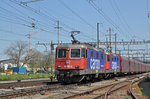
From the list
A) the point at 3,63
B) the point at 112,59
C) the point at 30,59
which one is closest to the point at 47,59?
the point at 30,59

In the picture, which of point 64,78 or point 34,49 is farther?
point 34,49

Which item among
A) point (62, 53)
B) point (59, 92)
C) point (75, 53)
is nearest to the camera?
point (59, 92)

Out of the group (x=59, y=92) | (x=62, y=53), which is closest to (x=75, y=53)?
(x=62, y=53)

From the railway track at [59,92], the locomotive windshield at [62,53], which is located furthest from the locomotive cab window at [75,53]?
the railway track at [59,92]

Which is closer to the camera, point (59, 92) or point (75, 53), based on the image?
point (59, 92)

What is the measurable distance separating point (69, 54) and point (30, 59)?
4821cm

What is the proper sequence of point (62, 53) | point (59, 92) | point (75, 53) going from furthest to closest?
point (62, 53), point (75, 53), point (59, 92)

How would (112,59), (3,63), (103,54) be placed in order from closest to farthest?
(103,54)
(112,59)
(3,63)

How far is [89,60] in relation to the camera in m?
19.0

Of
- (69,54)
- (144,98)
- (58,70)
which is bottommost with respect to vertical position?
(144,98)

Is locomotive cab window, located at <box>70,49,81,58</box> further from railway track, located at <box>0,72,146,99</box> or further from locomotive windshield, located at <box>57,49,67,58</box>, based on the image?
railway track, located at <box>0,72,146,99</box>

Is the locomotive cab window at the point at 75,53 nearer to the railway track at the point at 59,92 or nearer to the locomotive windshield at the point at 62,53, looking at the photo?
the locomotive windshield at the point at 62,53

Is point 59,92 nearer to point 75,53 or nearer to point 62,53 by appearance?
point 75,53

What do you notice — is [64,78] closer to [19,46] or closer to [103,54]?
[103,54]
